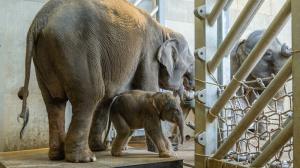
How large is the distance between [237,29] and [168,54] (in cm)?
95

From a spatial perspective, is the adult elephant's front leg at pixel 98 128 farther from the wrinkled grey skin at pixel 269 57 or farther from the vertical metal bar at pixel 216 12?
the wrinkled grey skin at pixel 269 57

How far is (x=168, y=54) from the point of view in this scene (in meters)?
2.23

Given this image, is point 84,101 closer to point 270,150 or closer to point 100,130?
point 100,130

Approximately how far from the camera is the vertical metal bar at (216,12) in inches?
54.1

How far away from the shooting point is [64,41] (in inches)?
Result: 62.7

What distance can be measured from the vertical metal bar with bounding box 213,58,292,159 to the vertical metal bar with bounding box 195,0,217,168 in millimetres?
66

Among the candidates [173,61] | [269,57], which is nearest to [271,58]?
[269,57]

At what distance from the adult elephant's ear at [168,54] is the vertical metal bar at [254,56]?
0.81m

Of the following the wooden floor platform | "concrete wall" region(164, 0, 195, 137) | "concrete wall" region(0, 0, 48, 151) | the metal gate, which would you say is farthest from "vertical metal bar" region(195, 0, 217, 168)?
"concrete wall" region(164, 0, 195, 137)

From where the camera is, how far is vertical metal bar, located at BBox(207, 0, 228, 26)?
1.37 m

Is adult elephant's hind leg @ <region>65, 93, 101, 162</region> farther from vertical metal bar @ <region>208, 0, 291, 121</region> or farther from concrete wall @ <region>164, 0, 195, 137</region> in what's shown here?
concrete wall @ <region>164, 0, 195, 137</region>

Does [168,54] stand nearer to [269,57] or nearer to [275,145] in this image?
[269,57]

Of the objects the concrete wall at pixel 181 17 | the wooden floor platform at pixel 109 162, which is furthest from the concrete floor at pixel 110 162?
the concrete wall at pixel 181 17

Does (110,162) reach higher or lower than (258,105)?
lower
